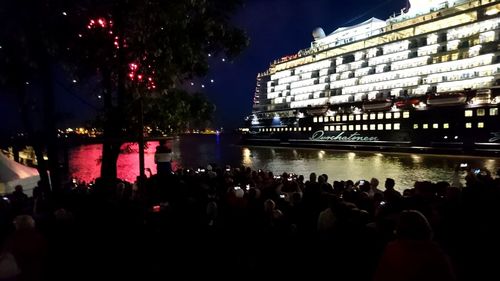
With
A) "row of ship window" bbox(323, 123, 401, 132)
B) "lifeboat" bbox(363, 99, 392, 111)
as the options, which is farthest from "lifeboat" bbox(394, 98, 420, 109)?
"row of ship window" bbox(323, 123, 401, 132)

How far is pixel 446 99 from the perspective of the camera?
45.3 m

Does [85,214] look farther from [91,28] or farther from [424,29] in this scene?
[424,29]

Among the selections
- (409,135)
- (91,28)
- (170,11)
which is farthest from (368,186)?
(409,135)

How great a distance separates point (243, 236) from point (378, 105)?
51224 mm

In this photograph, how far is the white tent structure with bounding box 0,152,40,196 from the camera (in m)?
13.1

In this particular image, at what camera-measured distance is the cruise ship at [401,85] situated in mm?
44688

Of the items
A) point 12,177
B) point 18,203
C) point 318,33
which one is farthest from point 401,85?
point 18,203

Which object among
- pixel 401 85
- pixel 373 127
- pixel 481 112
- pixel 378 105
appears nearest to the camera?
pixel 481 112

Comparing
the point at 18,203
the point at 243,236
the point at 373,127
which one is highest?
the point at 373,127

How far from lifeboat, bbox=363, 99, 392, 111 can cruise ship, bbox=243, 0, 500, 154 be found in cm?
14

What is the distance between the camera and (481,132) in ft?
137

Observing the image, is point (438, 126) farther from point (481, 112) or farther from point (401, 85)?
point (401, 85)

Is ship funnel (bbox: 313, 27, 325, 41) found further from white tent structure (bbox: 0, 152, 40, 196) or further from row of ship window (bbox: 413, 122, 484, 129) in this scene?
white tent structure (bbox: 0, 152, 40, 196)

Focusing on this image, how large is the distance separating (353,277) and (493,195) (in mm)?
3329
